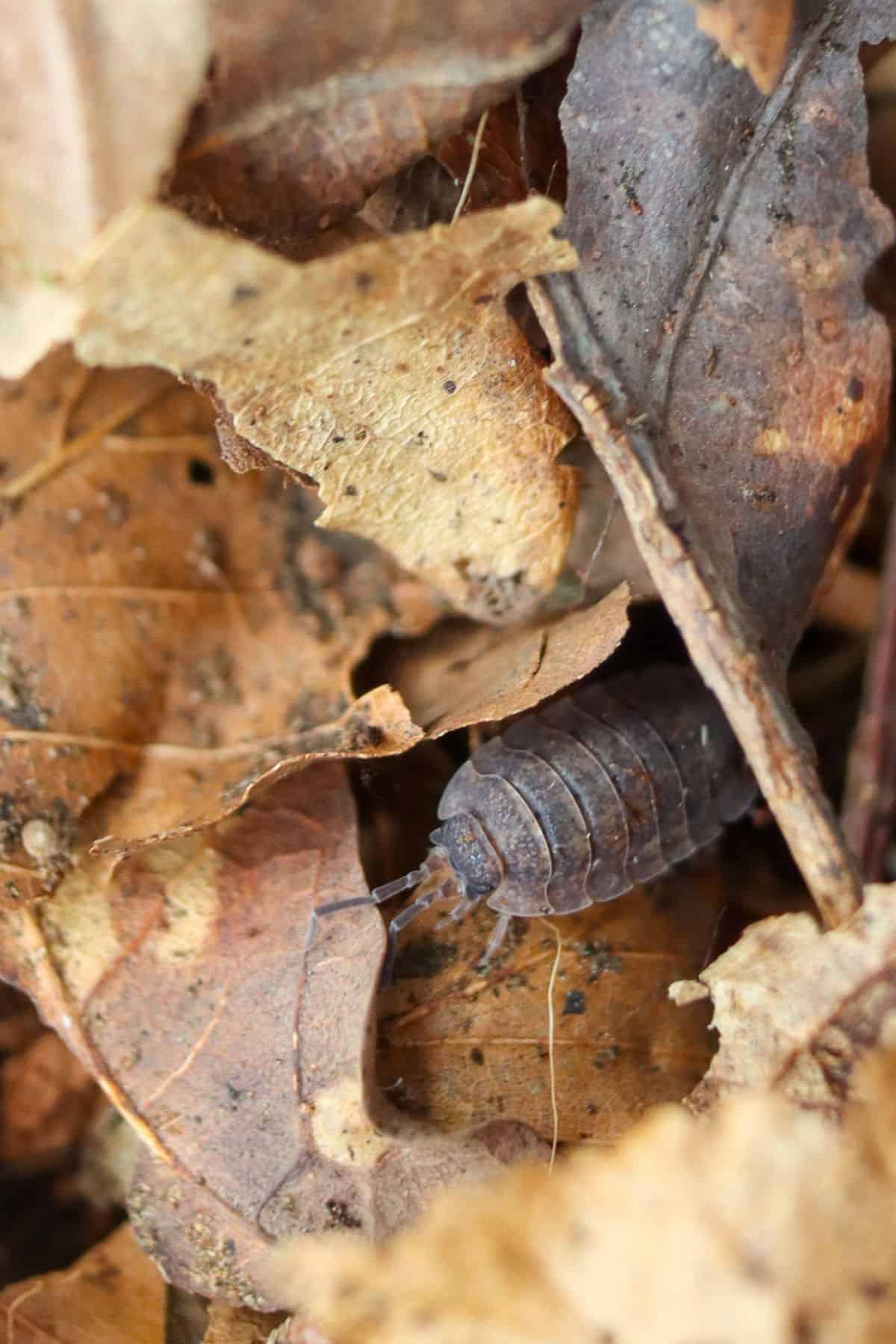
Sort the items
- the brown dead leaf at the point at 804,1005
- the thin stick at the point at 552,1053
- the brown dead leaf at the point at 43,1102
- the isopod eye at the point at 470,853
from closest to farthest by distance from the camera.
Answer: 1. the brown dead leaf at the point at 804,1005
2. the thin stick at the point at 552,1053
3. the isopod eye at the point at 470,853
4. the brown dead leaf at the point at 43,1102

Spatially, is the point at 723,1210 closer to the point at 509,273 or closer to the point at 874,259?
the point at 509,273

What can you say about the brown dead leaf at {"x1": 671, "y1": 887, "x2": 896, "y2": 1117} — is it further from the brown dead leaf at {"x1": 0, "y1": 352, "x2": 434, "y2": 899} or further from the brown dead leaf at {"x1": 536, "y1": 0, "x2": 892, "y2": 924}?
the brown dead leaf at {"x1": 0, "y1": 352, "x2": 434, "y2": 899}

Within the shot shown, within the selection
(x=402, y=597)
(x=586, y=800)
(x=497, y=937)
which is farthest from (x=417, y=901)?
(x=402, y=597)

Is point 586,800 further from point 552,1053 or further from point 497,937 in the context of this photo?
point 552,1053

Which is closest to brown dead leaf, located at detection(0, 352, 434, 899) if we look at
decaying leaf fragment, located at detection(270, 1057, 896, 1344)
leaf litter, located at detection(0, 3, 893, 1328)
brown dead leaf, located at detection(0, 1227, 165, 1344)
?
leaf litter, located at detection(0, 3, 893, 1328)

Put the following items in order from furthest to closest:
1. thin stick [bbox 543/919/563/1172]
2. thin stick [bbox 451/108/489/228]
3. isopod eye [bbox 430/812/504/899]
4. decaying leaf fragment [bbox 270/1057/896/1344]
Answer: isopod eye [bbox 430/812/504/899] < thin stick [bbox 543/919/563/1172] < thin stick [bbox 451/108/489/228] < decaying leaf fragment [bbox 270/1057/896/1344]

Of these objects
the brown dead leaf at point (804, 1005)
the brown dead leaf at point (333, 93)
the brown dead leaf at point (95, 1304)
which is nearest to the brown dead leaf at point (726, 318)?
the brown dead leaf at point (804, 1005)

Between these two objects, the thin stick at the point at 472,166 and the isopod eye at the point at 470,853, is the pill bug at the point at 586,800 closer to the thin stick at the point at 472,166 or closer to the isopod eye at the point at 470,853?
the isopod eye at the point at 470,853
